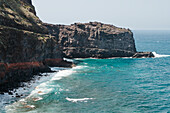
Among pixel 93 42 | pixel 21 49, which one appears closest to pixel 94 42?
pixel 93 42

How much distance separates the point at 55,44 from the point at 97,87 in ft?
138

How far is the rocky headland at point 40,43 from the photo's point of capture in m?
71.1

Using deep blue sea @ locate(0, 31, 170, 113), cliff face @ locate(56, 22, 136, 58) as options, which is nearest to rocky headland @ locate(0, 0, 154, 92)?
cliff face @ locate(56, 22, 136, 58)

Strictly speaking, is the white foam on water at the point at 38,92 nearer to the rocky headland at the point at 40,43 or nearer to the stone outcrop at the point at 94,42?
the rocky headland at the point at 40,43

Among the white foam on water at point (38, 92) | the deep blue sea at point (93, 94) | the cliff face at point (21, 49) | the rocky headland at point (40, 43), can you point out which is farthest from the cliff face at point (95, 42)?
the white foam on water at point (38, 92)

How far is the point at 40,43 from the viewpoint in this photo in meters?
88.4

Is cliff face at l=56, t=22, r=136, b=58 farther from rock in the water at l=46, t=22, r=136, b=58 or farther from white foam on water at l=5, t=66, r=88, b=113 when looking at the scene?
white foam on water at l=5, t=66, r=88, b=113

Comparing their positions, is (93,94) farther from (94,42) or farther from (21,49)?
(94,42)

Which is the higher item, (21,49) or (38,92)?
(21,49)

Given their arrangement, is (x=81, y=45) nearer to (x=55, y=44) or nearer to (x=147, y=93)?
(x=55, y=44)

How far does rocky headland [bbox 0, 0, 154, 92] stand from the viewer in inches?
2800

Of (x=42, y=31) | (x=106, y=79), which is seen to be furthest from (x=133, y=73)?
(x=42, y=31)

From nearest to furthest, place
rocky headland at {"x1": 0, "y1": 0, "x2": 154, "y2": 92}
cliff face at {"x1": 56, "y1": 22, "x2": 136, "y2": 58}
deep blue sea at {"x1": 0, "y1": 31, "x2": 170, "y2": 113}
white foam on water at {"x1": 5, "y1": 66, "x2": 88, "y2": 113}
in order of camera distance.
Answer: deep blue sea at {"x1": 0, "y1": 31, "x2": 170, "y2": 113}, white foam on water at {"x1": 5, "y1": 66, "x2": 88, "y2": 113}, rocky headland at {"x1": 0, "y1": 0, "x2": 154, "y2": 92}, cliff face at {"x1": 56, "y1": 22, "x2": 136, "y2": 58}

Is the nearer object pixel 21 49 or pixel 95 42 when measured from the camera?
pixel 21 49
